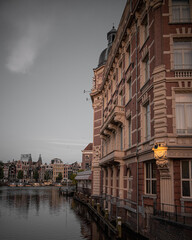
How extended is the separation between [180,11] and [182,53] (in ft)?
9.38

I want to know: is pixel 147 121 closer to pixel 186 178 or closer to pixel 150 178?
pixel 150 178

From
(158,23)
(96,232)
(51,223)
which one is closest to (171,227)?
(96,232)

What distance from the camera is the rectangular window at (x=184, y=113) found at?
1339cm

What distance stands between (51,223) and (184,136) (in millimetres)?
16173

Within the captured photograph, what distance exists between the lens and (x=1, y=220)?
23969 millimetres

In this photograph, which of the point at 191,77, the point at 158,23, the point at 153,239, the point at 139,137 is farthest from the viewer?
the point at 139,137

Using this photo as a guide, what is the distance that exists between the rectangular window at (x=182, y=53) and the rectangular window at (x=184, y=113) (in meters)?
1.95

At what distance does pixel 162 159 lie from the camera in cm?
1262

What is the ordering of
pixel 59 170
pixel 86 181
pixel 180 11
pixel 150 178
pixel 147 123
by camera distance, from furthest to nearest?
pixel 59 170
pixel 86 181
pixel 147 123
pixel 180 11
pixel 150 178

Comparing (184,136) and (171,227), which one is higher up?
(184,136)

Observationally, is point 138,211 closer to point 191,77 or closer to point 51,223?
point 191,77

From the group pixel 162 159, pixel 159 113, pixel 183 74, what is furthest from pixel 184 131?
pixel 183 74

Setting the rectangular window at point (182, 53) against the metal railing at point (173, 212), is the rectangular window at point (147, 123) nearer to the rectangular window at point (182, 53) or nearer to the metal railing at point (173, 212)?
the rectangular window at point (182, 53)

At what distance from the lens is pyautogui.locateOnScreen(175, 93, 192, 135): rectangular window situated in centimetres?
1339
